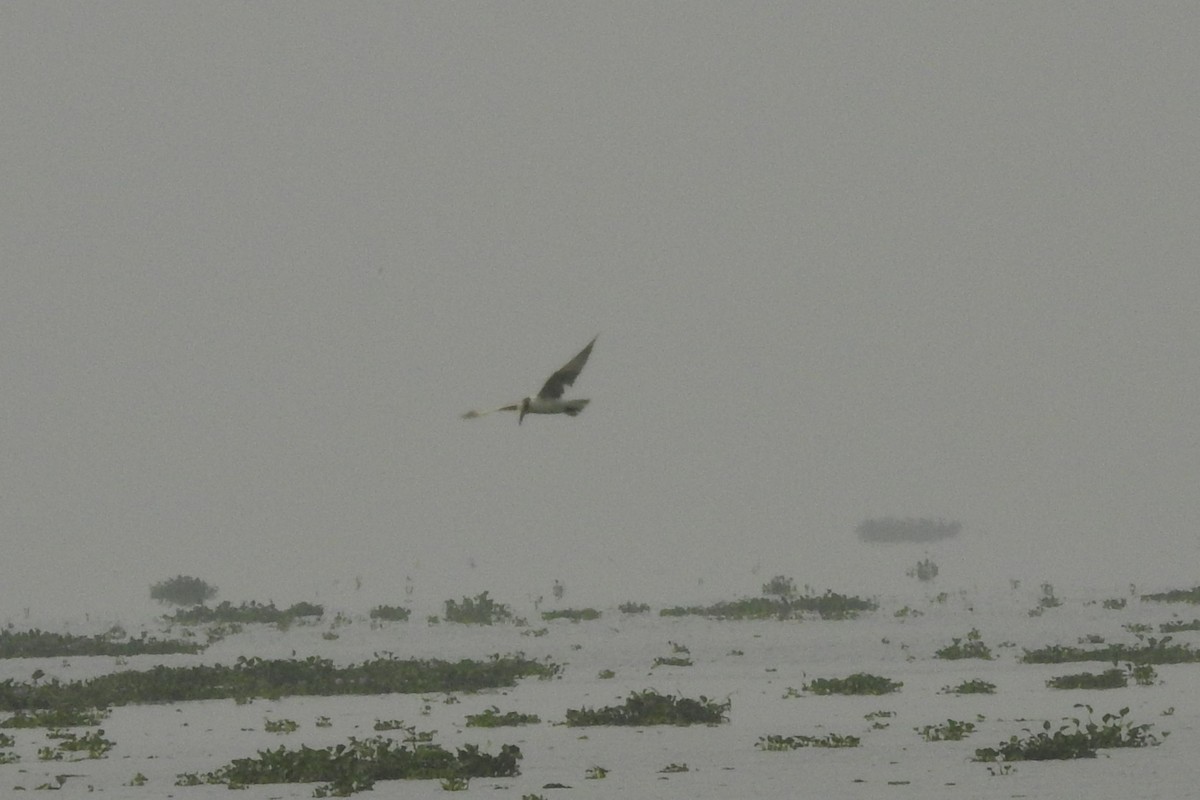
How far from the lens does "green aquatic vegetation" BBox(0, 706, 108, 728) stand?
2077cm

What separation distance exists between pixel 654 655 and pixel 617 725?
918 centimetres

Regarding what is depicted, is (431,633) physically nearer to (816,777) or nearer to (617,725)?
(617,725)

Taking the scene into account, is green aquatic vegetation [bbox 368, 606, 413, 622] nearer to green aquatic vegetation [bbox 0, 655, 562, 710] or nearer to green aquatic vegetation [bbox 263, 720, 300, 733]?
green aquatic vegetation [bbox 0, 655, 562, 710]

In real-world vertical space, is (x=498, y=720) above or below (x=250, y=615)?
below

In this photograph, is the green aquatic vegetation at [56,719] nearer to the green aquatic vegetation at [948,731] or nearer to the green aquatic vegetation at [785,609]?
the green aquatic vegetation at [948,731]

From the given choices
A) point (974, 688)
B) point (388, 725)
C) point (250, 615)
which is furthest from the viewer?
point (250, 615)

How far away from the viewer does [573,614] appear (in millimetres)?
35219

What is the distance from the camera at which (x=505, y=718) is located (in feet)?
64.3

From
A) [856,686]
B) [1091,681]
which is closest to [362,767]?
[856,686]

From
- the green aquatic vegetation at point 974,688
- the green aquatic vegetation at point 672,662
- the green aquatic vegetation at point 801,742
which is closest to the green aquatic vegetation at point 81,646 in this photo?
the green aquatic vegetation at point 672,662

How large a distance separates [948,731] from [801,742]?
1598mm

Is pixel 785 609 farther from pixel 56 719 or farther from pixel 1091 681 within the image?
pixel 56 719

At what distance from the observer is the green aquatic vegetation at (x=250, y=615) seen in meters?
37.1

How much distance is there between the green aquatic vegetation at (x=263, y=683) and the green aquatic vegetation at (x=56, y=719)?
3.00ft
